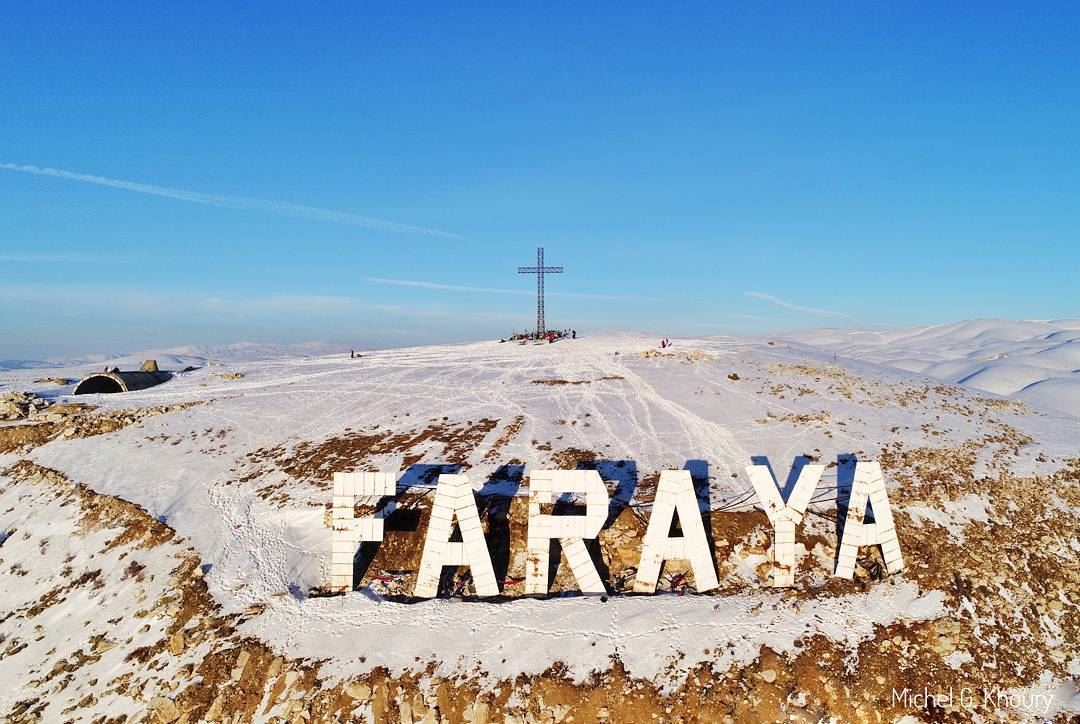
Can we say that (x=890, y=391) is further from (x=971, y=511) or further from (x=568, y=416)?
(x=568, y=416)

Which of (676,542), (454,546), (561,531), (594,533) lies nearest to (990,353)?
(676,542)

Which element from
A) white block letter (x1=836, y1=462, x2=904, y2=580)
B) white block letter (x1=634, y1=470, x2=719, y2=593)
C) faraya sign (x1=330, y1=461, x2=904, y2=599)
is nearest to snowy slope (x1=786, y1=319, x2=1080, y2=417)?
white block letter (x1=836, y1=462, x2=904, y2=580)

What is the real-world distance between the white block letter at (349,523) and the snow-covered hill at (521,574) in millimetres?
692

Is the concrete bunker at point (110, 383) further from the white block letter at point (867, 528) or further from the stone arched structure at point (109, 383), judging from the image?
the white block letter at point (867, 528)

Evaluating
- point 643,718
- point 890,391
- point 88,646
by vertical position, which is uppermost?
point 890,391

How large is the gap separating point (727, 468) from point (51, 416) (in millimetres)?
37619

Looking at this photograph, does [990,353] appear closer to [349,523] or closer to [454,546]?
Result: [454,546]

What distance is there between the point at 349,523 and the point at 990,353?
265 feet

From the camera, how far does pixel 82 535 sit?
64.0 feet

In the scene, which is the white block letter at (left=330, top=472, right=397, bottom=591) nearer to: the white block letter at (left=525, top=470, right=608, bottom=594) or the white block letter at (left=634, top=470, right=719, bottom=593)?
the white block letter at (left=525, top=470, right=608, bottom=594)

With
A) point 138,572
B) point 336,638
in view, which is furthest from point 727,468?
point 138,572

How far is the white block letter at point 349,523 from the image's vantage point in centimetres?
1439

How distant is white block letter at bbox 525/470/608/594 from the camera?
1389 cm

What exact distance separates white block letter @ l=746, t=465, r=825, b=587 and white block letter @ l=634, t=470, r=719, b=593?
178cm
